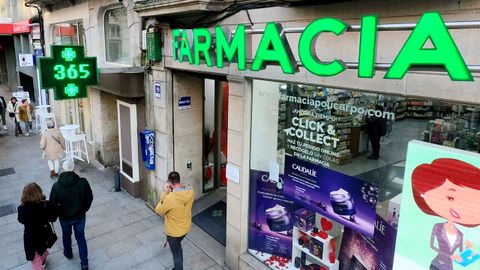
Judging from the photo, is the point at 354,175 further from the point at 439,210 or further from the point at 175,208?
the point at 175,208

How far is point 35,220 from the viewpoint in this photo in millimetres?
5684

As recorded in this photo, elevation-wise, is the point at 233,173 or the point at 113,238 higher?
the point at 233,173

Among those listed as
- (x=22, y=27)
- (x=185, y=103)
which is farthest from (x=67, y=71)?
(x=22, y=27)

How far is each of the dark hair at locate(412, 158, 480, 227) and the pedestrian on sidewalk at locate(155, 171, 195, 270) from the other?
3.34 metres

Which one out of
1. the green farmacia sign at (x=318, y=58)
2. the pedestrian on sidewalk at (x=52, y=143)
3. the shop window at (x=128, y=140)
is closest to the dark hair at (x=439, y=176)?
the green farmacia sign at (x=318, y=58)

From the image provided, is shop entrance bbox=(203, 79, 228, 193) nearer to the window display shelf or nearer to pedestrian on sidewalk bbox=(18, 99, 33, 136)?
the window display shelf

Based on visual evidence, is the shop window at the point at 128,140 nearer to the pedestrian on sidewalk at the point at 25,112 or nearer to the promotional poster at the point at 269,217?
the promotional poster at the point at 269,217

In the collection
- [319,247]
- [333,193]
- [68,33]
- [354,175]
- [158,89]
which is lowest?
[319,247]

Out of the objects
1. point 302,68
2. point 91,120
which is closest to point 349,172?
point 302,68

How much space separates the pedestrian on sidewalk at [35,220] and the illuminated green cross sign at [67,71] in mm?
2097

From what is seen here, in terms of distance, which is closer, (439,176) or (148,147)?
(439,176)

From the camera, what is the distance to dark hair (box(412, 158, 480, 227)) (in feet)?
11.2

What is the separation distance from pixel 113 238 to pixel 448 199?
6.32 meters

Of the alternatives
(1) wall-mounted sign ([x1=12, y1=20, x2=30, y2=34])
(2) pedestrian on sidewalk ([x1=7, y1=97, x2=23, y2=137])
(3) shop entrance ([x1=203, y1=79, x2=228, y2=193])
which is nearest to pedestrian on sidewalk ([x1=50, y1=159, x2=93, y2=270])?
(3) shop entrance ([x1=203, y1=79, x2=228, y2=193])
